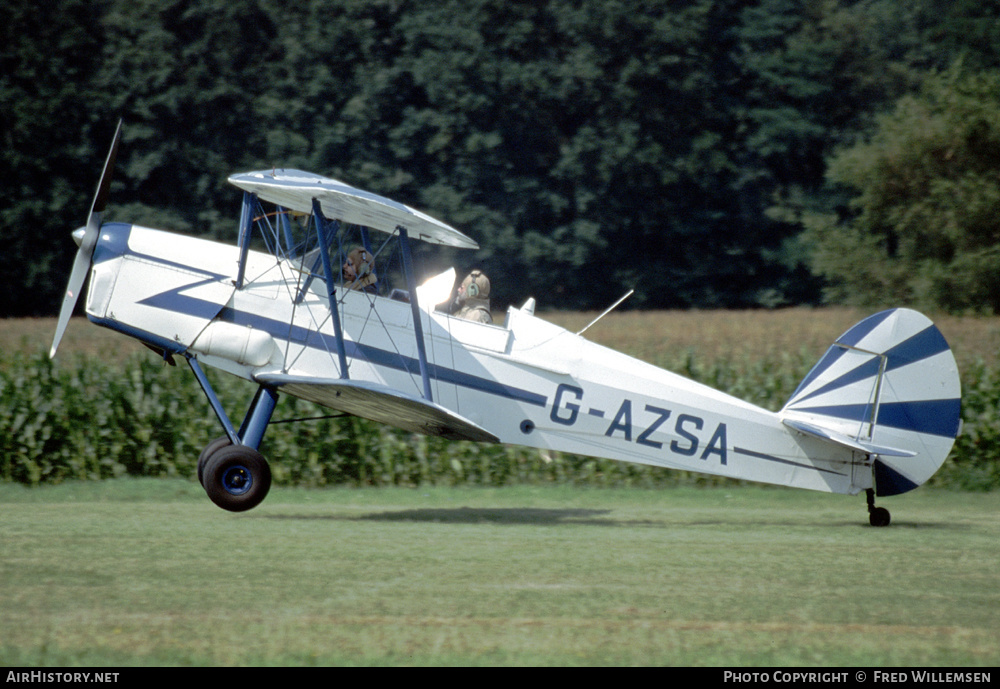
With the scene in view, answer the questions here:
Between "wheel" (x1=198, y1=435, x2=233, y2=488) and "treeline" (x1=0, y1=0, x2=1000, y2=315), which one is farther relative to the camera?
"treeline" (x1=0, y1=0, x2=1000, y2=315)

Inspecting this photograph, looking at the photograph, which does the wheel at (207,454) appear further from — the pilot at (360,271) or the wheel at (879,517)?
the wheel at (879,517)

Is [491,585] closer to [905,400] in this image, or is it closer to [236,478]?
[236,478]

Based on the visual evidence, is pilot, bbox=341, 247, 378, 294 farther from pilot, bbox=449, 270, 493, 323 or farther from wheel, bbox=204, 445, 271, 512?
wheel, bbox=204, 445, 271, 512

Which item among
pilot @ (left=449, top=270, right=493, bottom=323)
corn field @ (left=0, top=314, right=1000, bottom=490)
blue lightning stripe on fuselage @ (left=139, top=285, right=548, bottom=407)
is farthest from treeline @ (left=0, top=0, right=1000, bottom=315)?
blue lightning stripe on fuselage @ (left=139, top=285, right=548, bottom=407)

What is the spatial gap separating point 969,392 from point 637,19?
24488 mm

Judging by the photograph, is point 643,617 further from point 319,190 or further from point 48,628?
point 319,190

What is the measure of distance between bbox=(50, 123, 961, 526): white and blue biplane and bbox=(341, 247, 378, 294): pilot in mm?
117

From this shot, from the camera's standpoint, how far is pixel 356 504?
12.1 meters

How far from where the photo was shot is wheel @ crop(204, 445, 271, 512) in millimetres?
9250

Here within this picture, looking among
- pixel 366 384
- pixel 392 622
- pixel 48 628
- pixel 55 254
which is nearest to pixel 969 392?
pixel 366 384

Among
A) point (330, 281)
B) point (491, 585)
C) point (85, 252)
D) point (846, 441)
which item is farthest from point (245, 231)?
point (846, 441)

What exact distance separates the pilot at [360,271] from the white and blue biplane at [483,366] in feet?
0.38

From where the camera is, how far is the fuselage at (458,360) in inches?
376

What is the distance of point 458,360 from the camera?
386 inches
